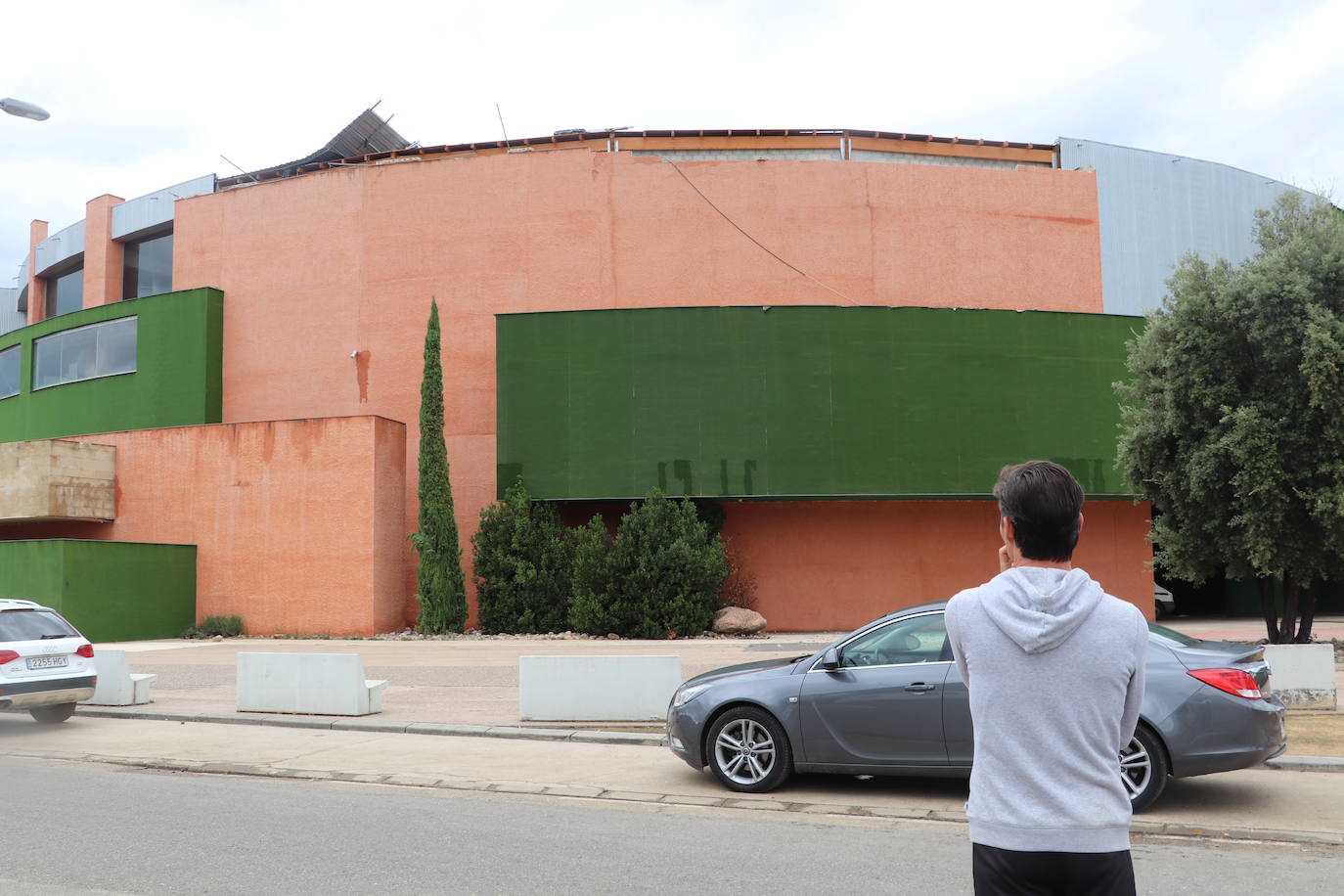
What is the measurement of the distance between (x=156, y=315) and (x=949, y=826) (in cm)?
2953

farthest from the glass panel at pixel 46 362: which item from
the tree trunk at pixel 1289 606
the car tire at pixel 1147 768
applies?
the car tire at pixel 1147 768

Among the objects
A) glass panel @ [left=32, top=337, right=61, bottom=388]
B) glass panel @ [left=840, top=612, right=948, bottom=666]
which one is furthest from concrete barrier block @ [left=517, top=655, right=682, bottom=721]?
glass panel @ [left=32, top=337, right=61, bottom=388]

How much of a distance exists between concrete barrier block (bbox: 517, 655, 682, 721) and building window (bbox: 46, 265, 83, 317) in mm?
34259

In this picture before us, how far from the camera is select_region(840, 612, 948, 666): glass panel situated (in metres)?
8.55

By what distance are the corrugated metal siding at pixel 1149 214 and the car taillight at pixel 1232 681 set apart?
2353 centimetres

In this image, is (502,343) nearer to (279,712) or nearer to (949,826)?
(279,712)

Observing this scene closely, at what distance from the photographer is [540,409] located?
27125 millimetres

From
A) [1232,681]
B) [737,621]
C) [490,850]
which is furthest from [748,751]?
[737,621]

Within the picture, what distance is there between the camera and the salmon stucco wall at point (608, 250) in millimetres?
28859

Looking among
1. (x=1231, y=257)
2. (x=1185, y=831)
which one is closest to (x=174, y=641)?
(x=1185, y=831)

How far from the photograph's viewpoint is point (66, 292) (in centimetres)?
4125

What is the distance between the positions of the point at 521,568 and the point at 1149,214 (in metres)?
19.0

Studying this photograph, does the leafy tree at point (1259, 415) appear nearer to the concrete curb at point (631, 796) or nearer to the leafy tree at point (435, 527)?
the concrete curb at point (631, 796)

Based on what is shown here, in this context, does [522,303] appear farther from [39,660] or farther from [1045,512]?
[1045,512]
